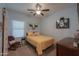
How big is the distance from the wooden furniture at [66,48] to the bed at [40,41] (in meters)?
0.12

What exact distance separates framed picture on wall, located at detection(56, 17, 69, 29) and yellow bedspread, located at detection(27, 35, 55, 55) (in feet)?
0.70

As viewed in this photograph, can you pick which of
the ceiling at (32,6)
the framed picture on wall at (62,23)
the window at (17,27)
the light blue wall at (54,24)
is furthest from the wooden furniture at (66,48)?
the window at (17,27)

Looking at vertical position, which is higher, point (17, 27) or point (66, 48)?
point (17, 27)

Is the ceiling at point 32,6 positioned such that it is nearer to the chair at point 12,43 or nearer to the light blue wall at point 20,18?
the light blue wall at point 20,18

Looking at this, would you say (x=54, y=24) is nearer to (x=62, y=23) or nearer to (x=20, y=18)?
(x=62, y=23)

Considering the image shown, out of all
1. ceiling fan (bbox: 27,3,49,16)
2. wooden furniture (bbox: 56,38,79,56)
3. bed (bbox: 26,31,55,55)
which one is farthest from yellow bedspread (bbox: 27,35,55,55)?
ceiling fan (bbox: 27,3,49,16)

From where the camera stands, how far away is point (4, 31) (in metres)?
1.95

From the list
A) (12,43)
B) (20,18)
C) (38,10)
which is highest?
(38,10)

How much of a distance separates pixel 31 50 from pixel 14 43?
255 mm

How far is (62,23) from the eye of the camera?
1.95 m

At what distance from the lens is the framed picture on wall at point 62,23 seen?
1.94 meters

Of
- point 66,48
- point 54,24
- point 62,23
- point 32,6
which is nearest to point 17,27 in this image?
point 32,6

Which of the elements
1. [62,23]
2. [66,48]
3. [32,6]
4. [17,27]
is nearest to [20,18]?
[17,27]

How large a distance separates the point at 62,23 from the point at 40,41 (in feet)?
1.32
